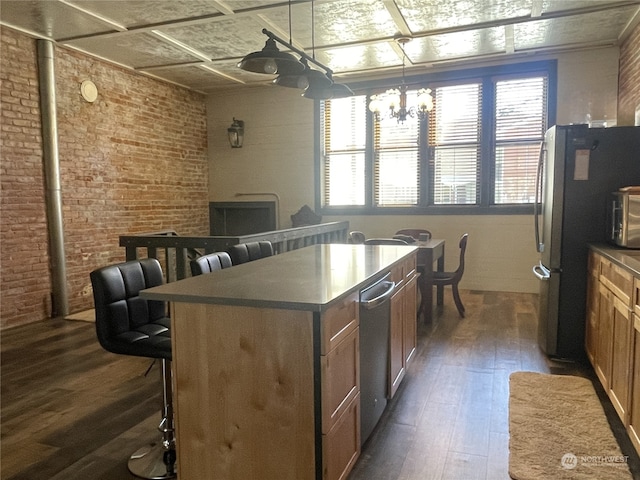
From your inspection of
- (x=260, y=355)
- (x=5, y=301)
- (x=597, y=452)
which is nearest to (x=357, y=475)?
(x=260, y=355)

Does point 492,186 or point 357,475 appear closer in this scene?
point 357,475

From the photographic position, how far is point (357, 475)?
6.79 ft

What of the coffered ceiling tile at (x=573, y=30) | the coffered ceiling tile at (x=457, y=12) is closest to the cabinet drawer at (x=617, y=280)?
the coffered ceiling tile at (x=457, y=12)

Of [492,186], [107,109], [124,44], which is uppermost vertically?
[124,44]

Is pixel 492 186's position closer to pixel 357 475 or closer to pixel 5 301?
pixel 357 475

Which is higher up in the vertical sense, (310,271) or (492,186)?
(492,186)

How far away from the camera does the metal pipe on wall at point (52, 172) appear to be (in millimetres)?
4805

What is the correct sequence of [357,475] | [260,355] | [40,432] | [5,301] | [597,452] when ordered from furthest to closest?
[5,301] < [40,432] < [597,452] < [357,475] < [260,355]

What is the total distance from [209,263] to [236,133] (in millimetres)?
5044

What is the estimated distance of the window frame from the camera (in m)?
5.69

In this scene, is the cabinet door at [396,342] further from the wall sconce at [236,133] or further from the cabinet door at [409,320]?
the wall sconce at [236,133]

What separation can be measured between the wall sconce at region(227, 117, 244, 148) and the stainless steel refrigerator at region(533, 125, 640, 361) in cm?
486

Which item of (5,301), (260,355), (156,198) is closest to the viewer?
(260,355)

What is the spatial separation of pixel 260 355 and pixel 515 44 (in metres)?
5.08
